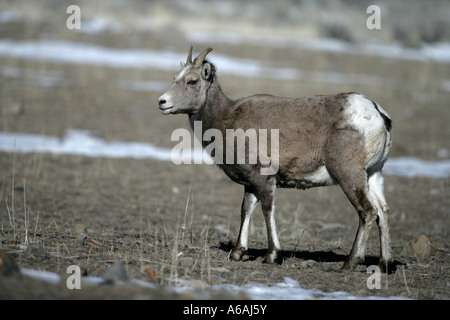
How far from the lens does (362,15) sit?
1954 inches

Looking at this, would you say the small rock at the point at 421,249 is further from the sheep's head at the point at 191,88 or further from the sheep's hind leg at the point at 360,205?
the sheep's head at the point at 191,88

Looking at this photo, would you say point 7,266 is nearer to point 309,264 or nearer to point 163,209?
point 309,264

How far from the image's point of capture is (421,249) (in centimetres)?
914

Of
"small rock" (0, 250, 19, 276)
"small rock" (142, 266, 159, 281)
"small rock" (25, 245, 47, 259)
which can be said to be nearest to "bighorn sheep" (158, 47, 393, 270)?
"small rock" (142, 266, 159, 281)

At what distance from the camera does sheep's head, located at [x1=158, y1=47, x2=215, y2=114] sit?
8.29 metres

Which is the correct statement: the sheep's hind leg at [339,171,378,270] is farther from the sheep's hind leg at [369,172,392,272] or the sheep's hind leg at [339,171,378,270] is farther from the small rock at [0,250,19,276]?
the small rock at [0,250,19,276]

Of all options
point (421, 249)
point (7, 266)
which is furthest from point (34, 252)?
point (421, 249)

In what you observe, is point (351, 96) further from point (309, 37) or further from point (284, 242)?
point (309, 37)

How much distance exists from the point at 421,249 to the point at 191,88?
4360 millimetres

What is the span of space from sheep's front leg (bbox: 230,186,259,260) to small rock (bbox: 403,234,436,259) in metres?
2.72

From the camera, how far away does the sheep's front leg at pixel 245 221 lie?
816 centimetres

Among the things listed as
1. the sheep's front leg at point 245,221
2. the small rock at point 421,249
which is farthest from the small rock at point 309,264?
the small rock at point 421,249

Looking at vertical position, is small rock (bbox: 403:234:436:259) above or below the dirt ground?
below
